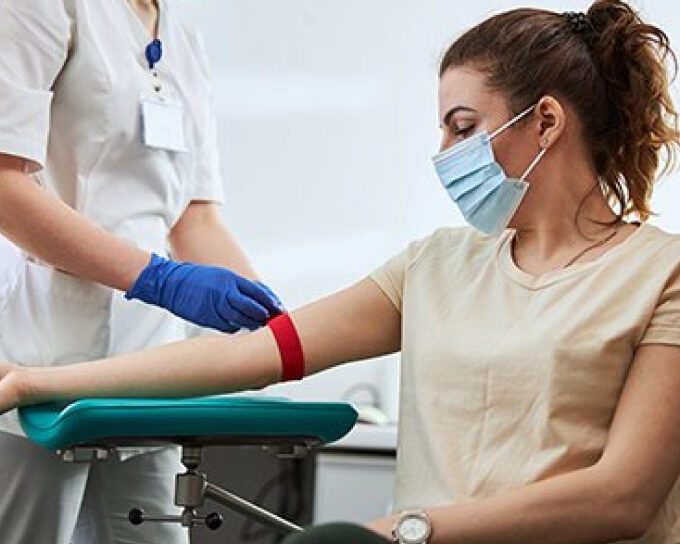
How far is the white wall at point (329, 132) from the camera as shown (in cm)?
374

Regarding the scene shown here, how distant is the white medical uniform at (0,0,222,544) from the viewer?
2.08 meters

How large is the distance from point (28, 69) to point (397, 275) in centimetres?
65

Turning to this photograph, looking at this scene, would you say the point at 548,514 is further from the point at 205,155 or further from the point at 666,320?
the point at 205,155

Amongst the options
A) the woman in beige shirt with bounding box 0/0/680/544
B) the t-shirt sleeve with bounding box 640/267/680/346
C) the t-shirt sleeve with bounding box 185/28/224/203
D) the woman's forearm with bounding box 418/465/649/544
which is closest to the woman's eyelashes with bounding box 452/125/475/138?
the woman in beige shirt with bounding box 0/0/680/544

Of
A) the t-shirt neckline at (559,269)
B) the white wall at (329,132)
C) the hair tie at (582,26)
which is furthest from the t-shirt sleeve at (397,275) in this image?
the white wall at (329,132)

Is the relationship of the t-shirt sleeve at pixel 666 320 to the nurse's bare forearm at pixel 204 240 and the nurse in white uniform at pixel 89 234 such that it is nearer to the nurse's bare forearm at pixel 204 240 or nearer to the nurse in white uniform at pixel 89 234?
the nurse in white uniform at pixel 89 234

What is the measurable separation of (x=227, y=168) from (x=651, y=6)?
1207 mm

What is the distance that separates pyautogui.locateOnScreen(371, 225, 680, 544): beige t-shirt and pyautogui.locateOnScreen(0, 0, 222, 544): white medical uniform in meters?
0.55

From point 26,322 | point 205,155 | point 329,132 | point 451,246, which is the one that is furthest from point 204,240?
point 329,132

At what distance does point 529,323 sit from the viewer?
Answer: 5.84 feet

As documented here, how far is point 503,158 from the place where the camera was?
1.89m

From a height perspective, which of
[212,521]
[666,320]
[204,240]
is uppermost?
[666,320]

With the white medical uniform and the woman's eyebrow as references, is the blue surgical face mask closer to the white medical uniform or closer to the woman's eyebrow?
the woman's eyebrow

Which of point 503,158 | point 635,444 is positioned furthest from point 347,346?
point 635,444
